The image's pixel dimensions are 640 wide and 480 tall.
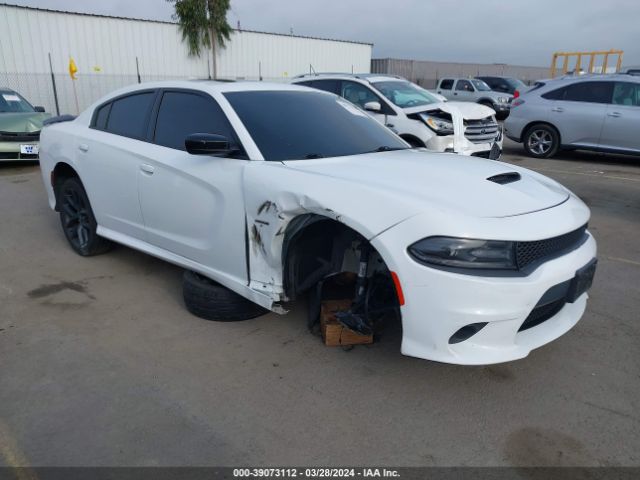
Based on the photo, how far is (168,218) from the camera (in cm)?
375

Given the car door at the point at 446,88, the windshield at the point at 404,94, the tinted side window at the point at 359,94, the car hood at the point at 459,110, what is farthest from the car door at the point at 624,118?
the car door at the point at 446,88

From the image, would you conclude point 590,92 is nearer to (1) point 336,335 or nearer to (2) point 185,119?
(2) point 185,119

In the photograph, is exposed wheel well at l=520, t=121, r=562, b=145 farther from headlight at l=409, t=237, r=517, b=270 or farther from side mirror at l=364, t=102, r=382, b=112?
headlight at l=409, t=237, r=517, b=270

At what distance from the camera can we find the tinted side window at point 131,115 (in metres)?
4.16

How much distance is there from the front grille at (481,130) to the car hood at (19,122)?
8.22m

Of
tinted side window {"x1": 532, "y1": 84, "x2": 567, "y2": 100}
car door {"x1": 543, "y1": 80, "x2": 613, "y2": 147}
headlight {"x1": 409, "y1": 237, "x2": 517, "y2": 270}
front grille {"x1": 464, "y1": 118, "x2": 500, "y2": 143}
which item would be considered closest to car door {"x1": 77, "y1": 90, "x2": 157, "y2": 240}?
headlight {"x1": 409, "y1": 237, "x2": 517, "y2": 270}

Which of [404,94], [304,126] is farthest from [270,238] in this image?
[404,94]

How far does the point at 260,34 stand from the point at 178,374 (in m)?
24.1

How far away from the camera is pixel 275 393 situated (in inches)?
112

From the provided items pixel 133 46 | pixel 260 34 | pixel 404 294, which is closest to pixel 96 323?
pixel 404 294

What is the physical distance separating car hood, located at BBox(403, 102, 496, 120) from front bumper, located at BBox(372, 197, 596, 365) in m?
6.14

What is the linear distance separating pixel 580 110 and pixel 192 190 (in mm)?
9363

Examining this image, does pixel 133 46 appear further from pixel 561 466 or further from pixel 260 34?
pixel 561 466

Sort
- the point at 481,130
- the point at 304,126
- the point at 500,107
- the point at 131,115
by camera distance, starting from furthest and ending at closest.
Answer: the point at 500,107, the point at 481,130, the point at 131,115, the point at 304,126
